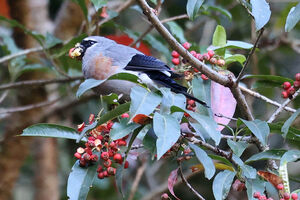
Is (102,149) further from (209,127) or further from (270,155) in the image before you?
(270,155)

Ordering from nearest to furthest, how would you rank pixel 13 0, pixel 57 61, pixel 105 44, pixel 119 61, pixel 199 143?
1. pixel 199 143
2. pixel 119 61
3. pixel 105 44
4. pixel 57 61
5. pixel 13 0

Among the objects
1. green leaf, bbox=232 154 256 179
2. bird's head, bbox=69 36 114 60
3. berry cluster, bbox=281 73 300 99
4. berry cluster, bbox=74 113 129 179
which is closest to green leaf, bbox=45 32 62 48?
bird's head, bbox=69 36 114 60

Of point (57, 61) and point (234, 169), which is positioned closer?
point (234, 169)

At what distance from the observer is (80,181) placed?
174 centimetres

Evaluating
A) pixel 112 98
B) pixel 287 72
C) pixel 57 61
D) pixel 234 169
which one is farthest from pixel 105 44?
pixel 287 72

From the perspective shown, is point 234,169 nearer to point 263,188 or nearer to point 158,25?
point 263,188

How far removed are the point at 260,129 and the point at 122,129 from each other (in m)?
0.48

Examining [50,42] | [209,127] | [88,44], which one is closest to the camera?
[209,127]

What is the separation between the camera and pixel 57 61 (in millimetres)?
3549

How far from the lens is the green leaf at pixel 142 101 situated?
149 cm

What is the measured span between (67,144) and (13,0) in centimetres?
144

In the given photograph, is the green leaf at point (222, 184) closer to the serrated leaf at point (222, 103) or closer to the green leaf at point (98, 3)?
the serrated leaf at point (222, 103)

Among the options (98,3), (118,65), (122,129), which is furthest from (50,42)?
(122,129)

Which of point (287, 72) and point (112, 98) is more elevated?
point (112, 98)
